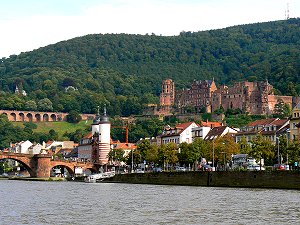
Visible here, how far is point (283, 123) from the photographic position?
128250 mm

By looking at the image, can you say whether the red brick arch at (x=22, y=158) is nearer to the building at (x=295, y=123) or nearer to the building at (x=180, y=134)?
the building at (x=180, y=134)

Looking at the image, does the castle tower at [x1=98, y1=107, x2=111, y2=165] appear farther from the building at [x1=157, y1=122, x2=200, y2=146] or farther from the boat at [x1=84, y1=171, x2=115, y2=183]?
the boat at [x1=84, y1=171, x2=115, y2=183]

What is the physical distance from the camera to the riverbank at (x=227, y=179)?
250 feet

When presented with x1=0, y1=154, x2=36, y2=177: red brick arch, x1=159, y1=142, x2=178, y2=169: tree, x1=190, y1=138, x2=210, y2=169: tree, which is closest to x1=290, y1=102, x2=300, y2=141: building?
x1=190, y1=138, x2=210, y2=169: tree

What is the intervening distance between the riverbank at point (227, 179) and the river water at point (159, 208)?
4243mm

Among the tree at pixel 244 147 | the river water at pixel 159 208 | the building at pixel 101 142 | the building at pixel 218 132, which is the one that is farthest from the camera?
the building at pixel 101 142

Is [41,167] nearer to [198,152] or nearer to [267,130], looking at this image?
[198,152]

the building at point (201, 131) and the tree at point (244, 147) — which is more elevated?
the building at point (201, 131)

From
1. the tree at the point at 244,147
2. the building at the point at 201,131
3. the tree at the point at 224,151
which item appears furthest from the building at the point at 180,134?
the tree at the point at 224,151

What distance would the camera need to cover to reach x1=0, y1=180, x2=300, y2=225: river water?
1953 inches

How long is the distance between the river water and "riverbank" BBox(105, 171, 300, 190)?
13.9 ft

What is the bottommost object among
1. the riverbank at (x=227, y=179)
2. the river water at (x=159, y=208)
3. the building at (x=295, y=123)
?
the river water at (x=159, y=208)

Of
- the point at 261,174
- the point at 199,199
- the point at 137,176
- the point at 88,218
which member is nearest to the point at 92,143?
the point at 137,176

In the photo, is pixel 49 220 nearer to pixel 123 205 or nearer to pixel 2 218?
pixel 2 218
